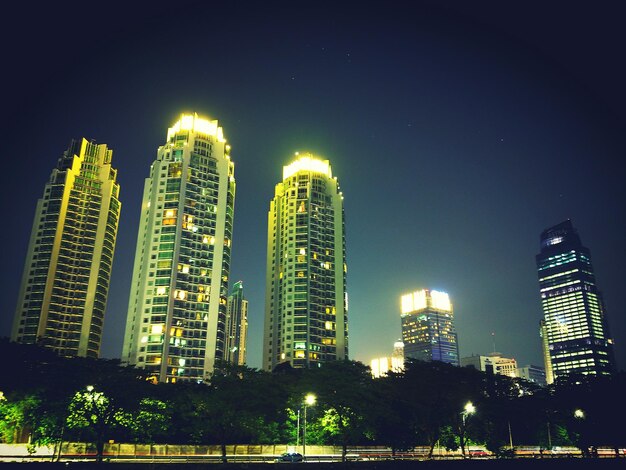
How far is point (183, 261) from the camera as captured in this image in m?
172

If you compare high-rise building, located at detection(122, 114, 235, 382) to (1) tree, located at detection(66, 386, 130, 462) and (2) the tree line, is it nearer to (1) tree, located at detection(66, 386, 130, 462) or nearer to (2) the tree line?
(2) the tree line

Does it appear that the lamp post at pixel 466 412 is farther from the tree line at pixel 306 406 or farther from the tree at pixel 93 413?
the tree at pixel 93 413

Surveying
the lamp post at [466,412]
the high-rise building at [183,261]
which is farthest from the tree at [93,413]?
the high-rise building at [183,261]

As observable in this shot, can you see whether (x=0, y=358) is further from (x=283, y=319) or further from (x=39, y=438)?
(x=283, y=319)

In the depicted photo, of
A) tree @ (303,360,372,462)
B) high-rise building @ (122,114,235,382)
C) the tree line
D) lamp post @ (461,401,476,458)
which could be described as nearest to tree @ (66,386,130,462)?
the tree line

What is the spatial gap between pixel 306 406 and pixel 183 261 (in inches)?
3726

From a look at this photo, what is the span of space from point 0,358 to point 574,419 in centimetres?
→ 11521

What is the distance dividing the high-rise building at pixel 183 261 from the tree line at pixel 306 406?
4997 centimetres

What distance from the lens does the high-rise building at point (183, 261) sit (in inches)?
6339

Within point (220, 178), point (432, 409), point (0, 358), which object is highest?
point (220, 178)

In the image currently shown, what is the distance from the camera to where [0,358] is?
100750 millimetres

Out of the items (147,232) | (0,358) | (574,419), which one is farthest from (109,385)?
(147,232)

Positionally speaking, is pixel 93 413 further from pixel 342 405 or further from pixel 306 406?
pixel 342 405

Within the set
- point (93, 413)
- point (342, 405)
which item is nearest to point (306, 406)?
point (342, 405)
